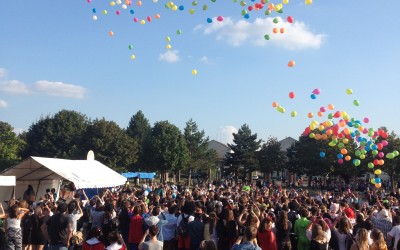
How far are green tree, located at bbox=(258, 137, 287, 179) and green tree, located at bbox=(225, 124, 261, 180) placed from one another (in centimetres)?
113

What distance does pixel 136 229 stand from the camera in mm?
8883

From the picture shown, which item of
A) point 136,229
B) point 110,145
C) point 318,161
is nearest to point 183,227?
point 136,229

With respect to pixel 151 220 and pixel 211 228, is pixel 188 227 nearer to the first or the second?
pixel 211 228

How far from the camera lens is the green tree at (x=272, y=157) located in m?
52.1

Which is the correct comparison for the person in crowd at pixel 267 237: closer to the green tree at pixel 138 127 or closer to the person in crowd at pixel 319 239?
the person in crowd at pixel 319 239

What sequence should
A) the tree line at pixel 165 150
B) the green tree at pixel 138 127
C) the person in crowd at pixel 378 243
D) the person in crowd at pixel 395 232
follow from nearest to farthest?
1. the person in crowd at pixel 378 243
2. the person in crowd at pixel 395 232
3. the tree line at pixel 165 150
4. the green tree at pixel 138 127

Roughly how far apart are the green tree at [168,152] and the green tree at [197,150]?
3603 mm

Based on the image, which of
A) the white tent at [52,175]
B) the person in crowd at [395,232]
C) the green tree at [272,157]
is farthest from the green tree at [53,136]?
the person in crowd at [395,232]

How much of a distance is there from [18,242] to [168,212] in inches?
121

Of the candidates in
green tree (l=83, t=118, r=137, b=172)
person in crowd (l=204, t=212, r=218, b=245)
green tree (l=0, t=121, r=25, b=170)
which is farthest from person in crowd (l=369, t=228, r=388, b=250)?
green tree (l=0, t=121, r=25, b=170)

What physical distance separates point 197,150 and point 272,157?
33.3 feet

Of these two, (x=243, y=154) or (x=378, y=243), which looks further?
(x=243, y=154)

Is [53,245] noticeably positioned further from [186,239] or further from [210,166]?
[210,166]

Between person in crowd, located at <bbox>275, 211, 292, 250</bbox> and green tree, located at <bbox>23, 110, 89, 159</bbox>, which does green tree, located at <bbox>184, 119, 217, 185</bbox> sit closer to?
green tree, located at <bbox>23, 110, 89, 159</bbox>
